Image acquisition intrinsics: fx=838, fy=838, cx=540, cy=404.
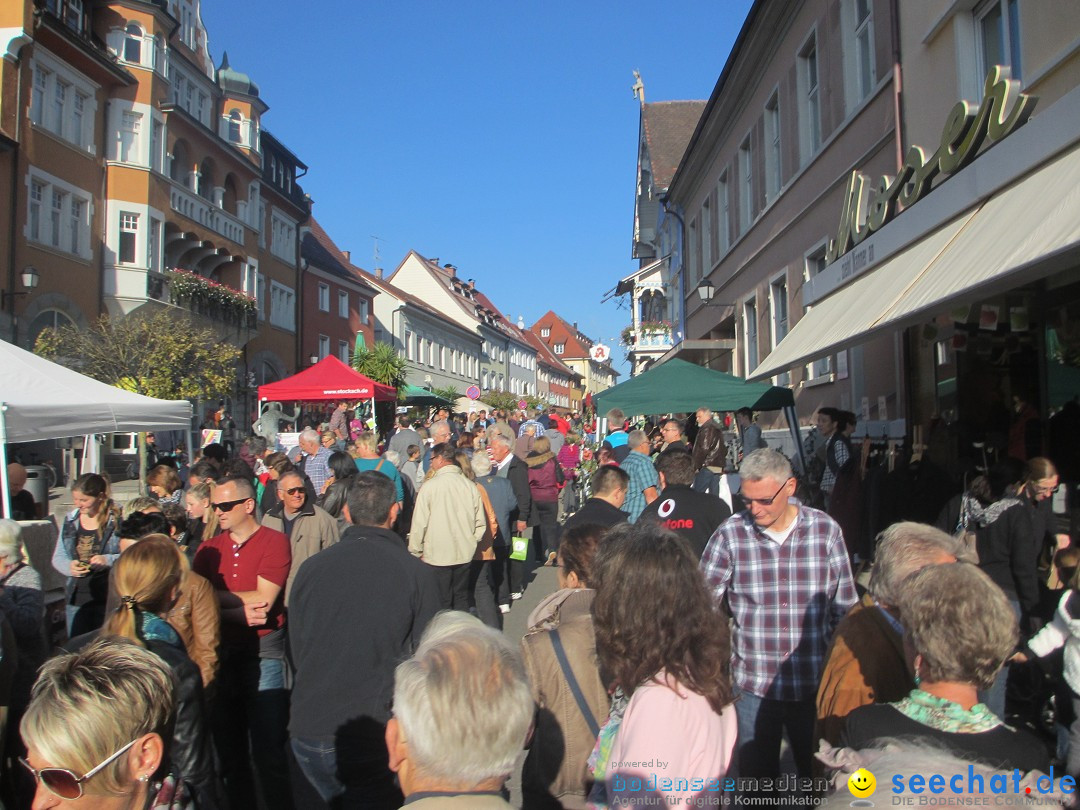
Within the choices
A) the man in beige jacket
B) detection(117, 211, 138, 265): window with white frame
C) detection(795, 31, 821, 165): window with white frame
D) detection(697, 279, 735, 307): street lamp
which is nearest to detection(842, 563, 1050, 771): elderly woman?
the man in beige jacket

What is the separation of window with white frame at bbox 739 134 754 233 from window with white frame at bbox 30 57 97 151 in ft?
55.1

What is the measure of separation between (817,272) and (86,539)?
1115cm

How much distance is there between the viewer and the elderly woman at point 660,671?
2.34m

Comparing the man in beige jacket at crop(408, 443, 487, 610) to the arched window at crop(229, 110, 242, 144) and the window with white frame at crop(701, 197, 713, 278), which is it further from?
the arched window at crop(229, 110, 242, 144)

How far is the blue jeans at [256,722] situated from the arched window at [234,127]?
102 ft

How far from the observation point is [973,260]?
17.2 feet

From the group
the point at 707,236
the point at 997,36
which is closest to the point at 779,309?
the point at 707,236

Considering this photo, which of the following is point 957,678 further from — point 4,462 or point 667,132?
point 667,132

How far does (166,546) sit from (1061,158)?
221 inches

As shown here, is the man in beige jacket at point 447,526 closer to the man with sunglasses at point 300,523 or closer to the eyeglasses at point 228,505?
the man with sunglasses at point 300,523

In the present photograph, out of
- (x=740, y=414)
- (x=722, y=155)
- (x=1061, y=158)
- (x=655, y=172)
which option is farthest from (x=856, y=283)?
(x=655, y=172)

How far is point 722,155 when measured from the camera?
20641 mm

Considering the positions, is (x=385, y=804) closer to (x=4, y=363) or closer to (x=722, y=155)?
(x=4, y=363)

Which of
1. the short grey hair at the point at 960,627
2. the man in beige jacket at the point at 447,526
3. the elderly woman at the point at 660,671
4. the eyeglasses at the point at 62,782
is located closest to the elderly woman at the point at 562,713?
the elderly woman at the point at 660,671
